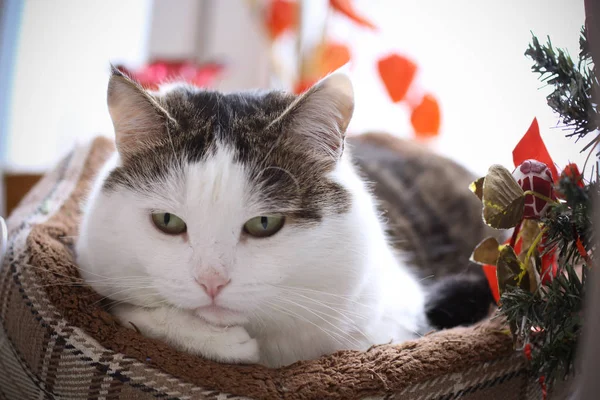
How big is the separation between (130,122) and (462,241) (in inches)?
49.2

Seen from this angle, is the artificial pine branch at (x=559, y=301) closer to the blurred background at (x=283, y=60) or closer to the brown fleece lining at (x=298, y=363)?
the brown fleece lining at (x=298, y=363)

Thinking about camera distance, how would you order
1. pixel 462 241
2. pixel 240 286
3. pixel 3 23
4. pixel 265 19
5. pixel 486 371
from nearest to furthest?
pixel 240 286, pixel 486 371, pixel 3 23, pixel 462 241, pixel 265 19

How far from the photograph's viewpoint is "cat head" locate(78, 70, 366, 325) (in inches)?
36.5

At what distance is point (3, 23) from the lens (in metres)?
1.28

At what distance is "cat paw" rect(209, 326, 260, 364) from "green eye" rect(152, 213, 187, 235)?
0.65ft

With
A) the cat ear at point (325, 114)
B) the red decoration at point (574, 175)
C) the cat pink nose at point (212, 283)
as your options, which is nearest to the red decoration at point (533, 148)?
the red decoration at point (574, 175)

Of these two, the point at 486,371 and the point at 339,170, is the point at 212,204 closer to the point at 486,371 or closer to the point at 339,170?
the point at 339,170

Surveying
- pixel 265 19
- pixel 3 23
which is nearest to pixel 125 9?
pixel 265 19

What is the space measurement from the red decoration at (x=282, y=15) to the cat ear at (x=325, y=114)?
66.1 inches

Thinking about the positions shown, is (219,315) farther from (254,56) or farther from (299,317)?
(254,56)

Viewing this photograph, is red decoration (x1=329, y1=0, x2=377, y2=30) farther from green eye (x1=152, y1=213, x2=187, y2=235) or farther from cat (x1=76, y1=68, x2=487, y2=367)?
green eye (x1=152, y1=213, x2=187, y2=235)

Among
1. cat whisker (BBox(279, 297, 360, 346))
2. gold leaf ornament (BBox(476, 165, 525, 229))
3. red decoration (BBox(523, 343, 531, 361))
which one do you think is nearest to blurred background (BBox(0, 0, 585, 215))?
gold leaf ornament (BBox(476, 165, 525, 229))

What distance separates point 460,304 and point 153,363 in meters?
0.84

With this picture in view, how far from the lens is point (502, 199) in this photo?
36.5 inches
